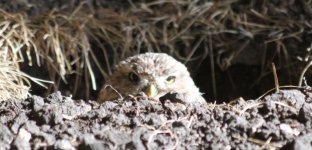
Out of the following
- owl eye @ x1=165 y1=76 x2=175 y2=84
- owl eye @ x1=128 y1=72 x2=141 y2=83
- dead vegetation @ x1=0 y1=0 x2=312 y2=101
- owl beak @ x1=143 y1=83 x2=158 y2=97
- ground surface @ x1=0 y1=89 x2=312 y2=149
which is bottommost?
ground surface @ x1=0 y1=89 x2=312 y2=149

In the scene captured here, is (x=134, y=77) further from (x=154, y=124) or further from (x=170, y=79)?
(x=154, y=124)

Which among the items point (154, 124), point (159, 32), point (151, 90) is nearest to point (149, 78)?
point (151, 90)

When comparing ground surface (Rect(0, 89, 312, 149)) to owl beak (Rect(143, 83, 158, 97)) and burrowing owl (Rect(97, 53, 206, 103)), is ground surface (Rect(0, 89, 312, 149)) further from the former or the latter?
burrowing owl (Rect(97, 53, 206, 103))

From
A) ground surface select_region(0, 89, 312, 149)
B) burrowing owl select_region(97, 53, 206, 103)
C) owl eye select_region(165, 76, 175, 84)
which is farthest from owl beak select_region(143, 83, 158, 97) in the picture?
ground surface select_region(0, 89, 312, 149)

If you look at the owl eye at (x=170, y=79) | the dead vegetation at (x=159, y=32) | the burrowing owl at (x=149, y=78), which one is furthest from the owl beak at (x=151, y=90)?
the dead vegetation at (x=159, y=32)

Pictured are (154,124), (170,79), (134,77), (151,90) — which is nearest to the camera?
(154,124)

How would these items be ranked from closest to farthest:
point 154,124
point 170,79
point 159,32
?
1. point 154,124
2. point 170,79
3. point 159,32
